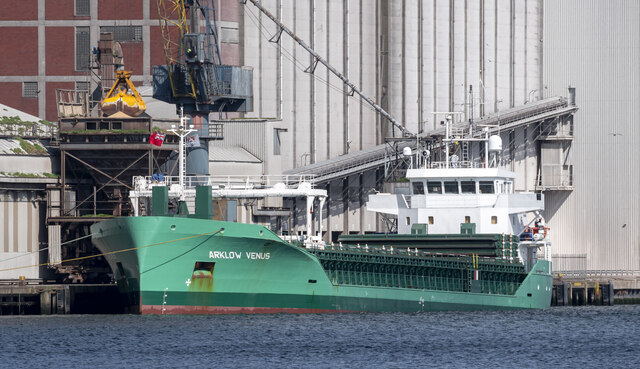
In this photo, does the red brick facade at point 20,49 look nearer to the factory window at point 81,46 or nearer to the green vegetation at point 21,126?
the factory window at point 81,46

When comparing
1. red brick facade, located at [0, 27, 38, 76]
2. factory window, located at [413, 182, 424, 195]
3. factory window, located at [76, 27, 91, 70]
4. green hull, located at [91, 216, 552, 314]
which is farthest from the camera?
red brick facade, located at [0, 27, 38, 76]

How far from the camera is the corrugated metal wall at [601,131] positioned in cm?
9594

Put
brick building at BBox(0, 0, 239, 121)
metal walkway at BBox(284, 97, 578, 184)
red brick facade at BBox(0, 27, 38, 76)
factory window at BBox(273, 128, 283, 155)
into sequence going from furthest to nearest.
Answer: red brick facade at BBox(0, 27, 38, 76) → brick building at BBox(0, 0, 239, 121) → metal walkway at BBox(284, 97, 578, 184) → factory window at BBox(273, 128, 283, 155)

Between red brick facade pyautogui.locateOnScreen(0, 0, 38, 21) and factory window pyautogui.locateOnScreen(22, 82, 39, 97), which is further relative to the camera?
factory window pyautogui.locateOnScreen(22, 82, 39, 97)

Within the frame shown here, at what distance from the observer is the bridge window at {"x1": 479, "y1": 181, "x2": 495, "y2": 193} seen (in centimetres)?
7431

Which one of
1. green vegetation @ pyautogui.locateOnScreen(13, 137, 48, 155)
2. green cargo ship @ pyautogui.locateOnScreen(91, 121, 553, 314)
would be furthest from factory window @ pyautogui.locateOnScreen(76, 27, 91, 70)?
green cargo ship @ pyautogui.locateOnScreen(91, 121, 553, 314)

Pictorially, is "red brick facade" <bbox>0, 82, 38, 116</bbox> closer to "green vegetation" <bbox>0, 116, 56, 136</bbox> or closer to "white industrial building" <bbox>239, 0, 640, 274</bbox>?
"green vegetation" <bbox>0, 116, 56, 136</bbox>

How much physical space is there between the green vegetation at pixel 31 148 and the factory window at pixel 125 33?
15692 mm

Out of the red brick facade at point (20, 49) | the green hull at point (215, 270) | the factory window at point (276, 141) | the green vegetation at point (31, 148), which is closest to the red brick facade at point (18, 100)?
the red brick facade at point (20, 49)

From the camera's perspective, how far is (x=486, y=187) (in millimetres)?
74438

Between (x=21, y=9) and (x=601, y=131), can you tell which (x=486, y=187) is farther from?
(x=21, y=9)

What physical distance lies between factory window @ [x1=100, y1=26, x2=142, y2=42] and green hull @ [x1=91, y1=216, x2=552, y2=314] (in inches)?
1108

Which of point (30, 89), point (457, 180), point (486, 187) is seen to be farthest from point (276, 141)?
point (486, 187)

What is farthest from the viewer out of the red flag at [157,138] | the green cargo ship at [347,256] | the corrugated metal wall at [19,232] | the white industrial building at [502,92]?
the white industrial building at [502,92]
